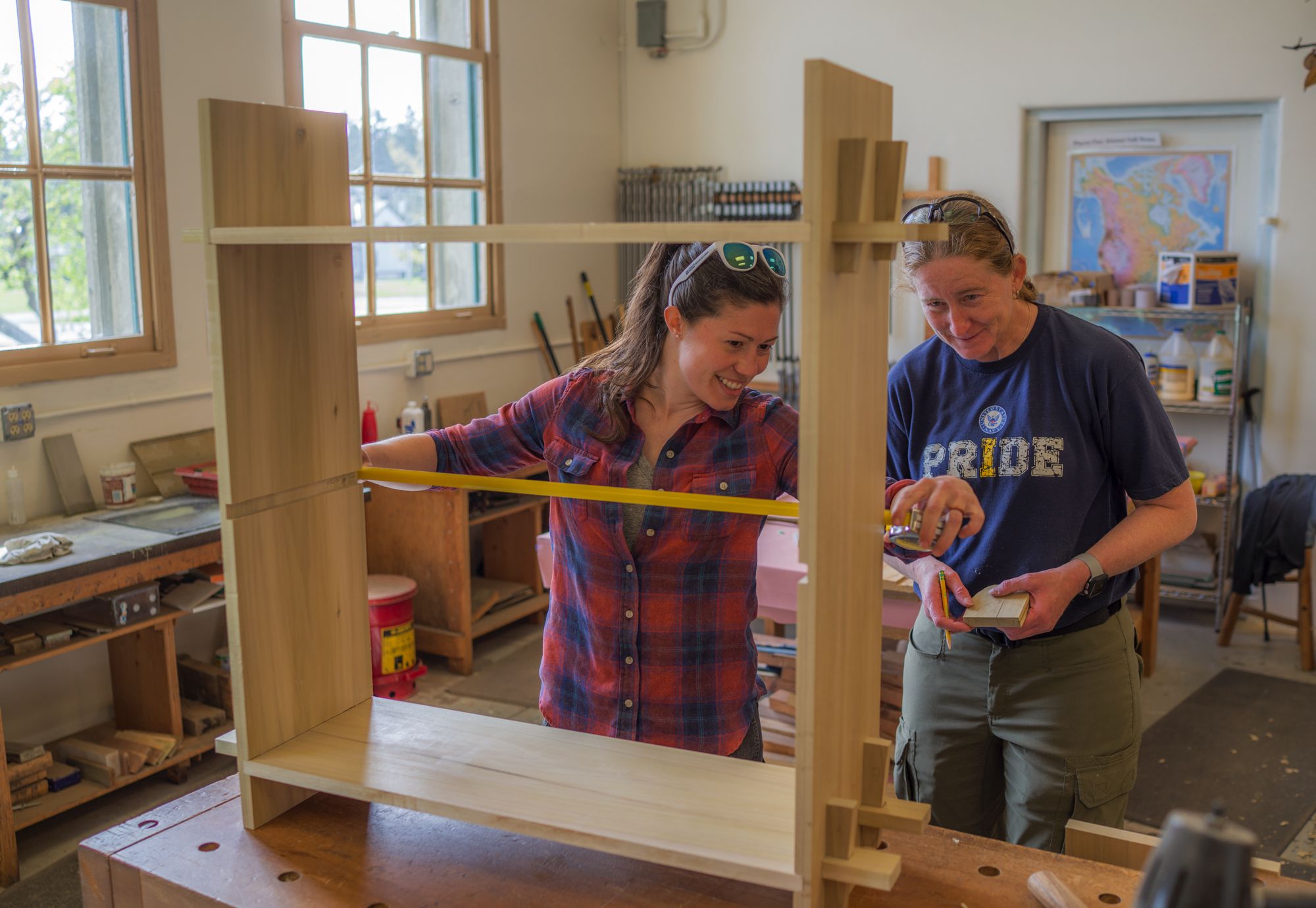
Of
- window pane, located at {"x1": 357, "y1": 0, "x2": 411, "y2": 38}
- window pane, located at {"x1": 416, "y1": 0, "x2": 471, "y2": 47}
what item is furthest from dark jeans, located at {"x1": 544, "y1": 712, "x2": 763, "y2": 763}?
window pane, located at {"x1": 416, "y1": 0, "x2": 471, "y2": 47}

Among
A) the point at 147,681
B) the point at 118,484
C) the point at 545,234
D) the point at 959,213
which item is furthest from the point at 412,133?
the point at 545,234

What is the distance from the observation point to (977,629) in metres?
1.95

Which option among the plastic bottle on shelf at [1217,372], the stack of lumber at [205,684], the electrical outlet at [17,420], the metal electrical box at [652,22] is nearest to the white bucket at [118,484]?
the electrical outlet at [17,420]

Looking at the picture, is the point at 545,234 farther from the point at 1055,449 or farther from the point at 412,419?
the point at 412,419

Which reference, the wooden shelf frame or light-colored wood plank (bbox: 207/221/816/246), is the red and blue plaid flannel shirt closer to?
the wooden shelf frame

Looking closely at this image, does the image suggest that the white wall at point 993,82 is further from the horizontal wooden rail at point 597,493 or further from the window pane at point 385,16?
the horizontal wooden rail at point 597,493

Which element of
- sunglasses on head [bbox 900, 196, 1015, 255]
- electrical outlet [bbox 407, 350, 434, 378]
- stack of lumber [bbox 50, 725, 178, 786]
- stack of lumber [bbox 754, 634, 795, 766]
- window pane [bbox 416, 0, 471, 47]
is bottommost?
stack of lumber [bbox 50, 725, 178, 786]

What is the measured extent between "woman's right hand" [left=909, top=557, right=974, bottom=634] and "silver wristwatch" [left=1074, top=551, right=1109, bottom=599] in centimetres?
18

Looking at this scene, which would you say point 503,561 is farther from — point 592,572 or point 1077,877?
point 1077,877

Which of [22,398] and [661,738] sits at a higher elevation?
[22,398]

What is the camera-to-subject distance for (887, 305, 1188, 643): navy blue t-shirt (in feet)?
6.05

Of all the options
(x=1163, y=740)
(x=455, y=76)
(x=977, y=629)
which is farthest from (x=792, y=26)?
(x=977, y=629)

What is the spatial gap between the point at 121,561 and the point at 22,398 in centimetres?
71

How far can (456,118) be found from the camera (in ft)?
17.6
